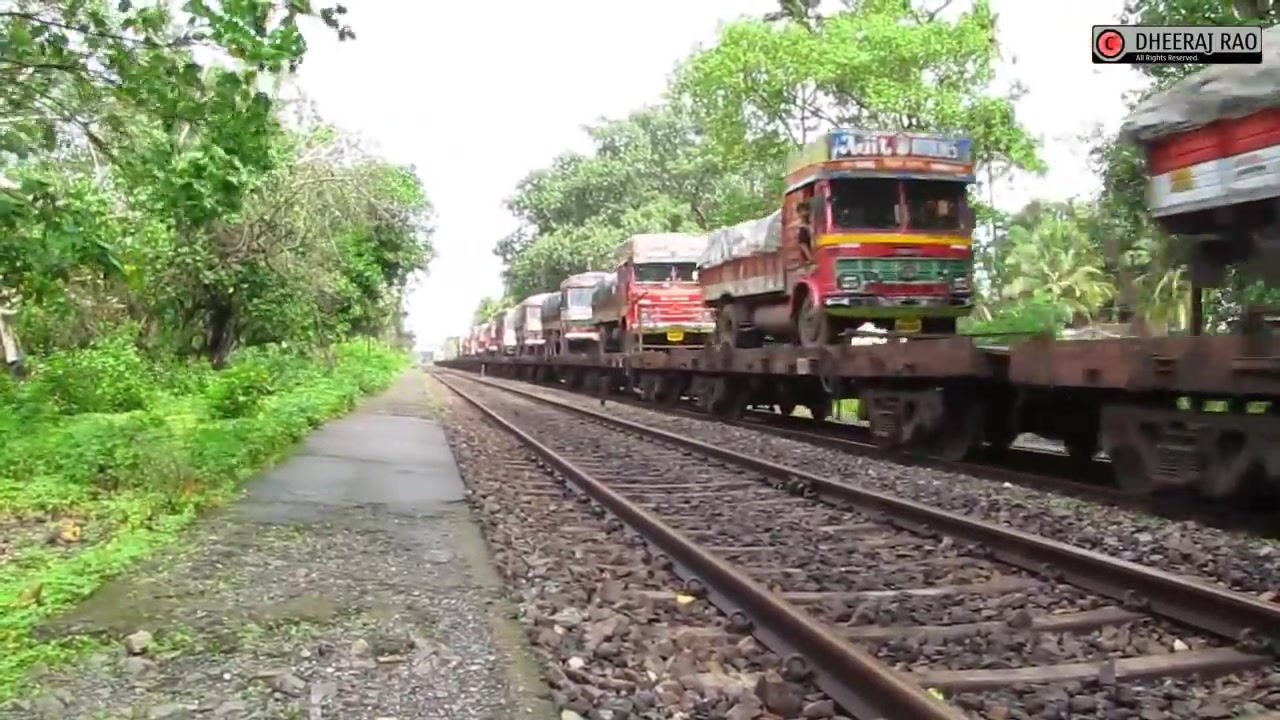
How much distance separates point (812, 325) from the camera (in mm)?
14828

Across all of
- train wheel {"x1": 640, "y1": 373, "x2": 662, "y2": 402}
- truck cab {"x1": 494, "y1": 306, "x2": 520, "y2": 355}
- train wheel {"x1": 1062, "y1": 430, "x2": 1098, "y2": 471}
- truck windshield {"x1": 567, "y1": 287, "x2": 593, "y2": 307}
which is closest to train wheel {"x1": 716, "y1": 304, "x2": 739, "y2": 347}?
train wheel {"x1": 640, "y1": 373, "x2": 662, "y2": 402}

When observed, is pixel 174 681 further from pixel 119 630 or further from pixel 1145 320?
pixel 1145 320

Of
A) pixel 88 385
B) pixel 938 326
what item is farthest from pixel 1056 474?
pixel 88 385

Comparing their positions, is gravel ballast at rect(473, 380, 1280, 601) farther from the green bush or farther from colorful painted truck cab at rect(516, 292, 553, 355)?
colorful painted truck cab at rect(516, 292, 553, 355)

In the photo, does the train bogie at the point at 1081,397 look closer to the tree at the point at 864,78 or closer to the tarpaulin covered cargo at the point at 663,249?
the tarpaulin covered cargo at the point at 663,249

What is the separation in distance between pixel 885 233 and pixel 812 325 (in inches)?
59.6

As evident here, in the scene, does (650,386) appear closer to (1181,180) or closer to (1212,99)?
(1181,180)

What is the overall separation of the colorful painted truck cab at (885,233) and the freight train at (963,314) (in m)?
0.02

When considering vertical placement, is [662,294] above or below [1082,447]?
above

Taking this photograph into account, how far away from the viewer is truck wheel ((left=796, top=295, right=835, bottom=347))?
47.2 ft

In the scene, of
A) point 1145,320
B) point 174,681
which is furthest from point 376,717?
point 1145,320

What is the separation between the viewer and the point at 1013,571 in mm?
5922

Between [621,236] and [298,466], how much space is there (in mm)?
44448

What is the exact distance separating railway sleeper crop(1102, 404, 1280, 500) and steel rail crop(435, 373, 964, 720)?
366cm
